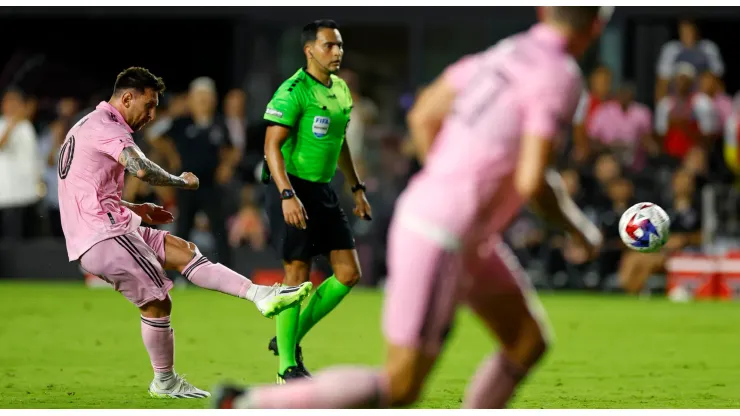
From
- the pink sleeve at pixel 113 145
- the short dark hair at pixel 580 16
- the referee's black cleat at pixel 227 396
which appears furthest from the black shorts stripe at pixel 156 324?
the short dark hair at pixel 580 16

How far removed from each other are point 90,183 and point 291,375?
1.99 meters

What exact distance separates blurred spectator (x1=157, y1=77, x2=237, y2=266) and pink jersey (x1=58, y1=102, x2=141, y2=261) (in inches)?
309

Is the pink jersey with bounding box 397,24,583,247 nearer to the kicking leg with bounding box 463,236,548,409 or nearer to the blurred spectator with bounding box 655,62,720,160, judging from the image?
the kicking leg with bounding box 463,236,548,409

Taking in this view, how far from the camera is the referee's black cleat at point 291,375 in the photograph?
30.2 ft

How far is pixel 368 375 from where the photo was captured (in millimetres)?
5520

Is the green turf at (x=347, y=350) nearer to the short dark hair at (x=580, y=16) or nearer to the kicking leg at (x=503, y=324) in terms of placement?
the kicking leg at (x=503, y=324)

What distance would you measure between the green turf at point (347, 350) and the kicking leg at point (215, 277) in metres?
0.79

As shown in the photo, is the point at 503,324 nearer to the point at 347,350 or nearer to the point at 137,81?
the point at 137,81

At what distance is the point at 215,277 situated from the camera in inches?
341

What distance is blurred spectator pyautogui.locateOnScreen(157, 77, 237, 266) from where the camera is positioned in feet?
54.8

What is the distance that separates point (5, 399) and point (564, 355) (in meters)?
5.12
